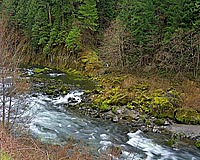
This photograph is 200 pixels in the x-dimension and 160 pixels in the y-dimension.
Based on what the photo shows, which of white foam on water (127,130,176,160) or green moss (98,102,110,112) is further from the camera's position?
green moss (98,102,110,112)

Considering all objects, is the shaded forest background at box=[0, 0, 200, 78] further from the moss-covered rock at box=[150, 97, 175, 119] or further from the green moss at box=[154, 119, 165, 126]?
the green moss at box=[154, 119, 165, 126]

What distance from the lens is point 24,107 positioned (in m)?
17.9

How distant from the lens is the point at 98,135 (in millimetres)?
16219

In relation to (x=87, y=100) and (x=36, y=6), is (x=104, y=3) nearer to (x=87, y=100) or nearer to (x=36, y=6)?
(x=36, y=6)

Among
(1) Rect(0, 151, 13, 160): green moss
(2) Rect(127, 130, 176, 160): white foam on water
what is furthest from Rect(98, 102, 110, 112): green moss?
(1) Rect(0, 151, 13, 160): green moss

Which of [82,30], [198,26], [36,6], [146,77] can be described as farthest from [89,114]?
[36,6]

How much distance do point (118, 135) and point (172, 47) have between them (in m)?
12.8

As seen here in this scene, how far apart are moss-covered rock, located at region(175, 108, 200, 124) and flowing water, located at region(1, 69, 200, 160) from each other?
2.66 meters

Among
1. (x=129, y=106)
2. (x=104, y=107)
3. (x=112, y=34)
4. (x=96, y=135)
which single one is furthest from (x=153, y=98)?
(x=112, y=34)

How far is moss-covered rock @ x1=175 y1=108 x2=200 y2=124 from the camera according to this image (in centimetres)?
1806

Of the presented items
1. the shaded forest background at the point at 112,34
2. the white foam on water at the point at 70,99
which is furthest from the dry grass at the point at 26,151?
the white foam on water at the point at 70,99

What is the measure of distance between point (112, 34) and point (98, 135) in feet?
57.6

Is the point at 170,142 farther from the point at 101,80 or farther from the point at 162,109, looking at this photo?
the point at 101,80

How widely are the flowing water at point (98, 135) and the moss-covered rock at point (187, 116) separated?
2.66 m
